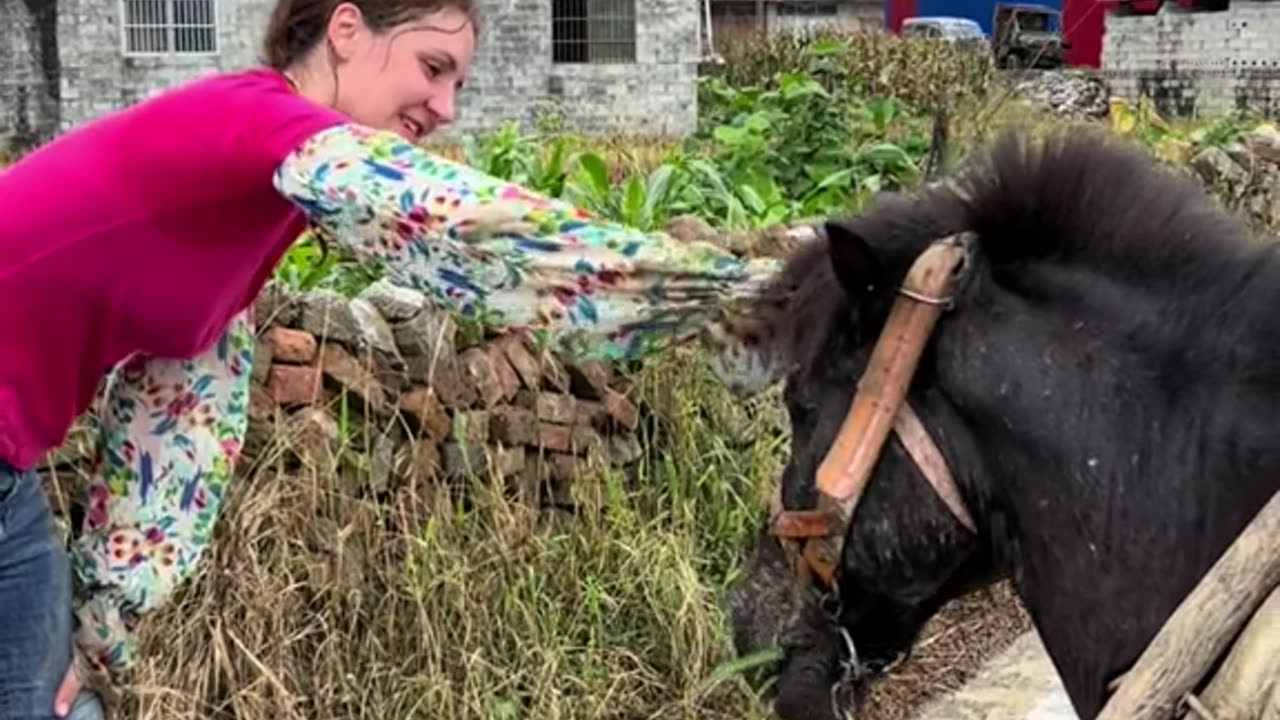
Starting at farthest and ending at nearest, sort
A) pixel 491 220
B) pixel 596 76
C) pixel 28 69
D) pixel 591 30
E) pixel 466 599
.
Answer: pixel 591 30, pixel 596 76, pixel 28 69, pixel 466 599, pixel 491 220

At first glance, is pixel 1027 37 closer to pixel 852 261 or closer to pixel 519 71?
pixel 519 71

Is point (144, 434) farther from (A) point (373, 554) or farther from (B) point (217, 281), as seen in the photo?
(A) point (373, 554)

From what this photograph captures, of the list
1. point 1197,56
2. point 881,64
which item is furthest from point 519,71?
point 1197,56

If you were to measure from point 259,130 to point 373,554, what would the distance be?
2.29 meters

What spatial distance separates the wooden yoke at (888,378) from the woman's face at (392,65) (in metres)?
0.66

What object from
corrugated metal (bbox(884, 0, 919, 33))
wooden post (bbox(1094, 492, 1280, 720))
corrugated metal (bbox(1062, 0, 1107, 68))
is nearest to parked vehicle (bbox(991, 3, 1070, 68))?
corrugated metal (bbox(1062, 0, 1107, 68))

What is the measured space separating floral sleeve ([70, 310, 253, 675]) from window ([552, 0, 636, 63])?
1967cm

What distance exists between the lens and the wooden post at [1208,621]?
1912mm

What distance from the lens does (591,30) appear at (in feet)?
72.9

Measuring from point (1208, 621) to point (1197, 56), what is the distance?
83.6 feet

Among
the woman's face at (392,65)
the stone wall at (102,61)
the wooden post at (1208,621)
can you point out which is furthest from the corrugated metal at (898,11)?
the wooden post at (1208,621)

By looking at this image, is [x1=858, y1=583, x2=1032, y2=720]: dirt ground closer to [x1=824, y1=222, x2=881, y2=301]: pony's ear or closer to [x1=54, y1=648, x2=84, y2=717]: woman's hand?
[x1=54, y1=648, x2=84, y2=717]: woman's hand

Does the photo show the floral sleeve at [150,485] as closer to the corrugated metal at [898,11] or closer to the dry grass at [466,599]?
the dry grass at [466,599]

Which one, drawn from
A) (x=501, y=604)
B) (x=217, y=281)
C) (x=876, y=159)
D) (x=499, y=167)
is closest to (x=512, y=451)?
(x=501, y=604)
